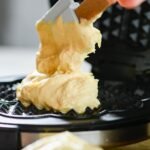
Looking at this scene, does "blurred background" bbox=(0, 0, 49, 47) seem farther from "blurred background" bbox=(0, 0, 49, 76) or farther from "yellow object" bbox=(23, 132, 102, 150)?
"yellow object" bbox=(23, 132, 102, 150)

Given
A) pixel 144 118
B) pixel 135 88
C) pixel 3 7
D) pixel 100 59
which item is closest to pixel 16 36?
pixel 3 7

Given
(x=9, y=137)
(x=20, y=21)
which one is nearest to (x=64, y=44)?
(x=9, y=137)

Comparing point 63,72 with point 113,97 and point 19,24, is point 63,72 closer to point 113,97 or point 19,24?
point 113,97

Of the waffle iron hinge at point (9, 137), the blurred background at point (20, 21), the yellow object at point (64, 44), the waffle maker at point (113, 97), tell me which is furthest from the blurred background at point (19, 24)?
the waffle iron hinge at point (9, 137)

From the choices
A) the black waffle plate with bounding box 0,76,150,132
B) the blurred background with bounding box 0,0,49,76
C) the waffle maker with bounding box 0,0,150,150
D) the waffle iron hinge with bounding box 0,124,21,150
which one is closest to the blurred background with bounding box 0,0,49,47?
the blurred background with bounding box 0,0,49,76

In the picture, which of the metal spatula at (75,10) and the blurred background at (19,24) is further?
the blurred background at (19,24)

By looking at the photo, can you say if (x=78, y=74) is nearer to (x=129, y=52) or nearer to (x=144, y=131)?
(x=144, y=131)

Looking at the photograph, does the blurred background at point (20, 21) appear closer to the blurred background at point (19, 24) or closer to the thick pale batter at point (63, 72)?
the blurred background at point (19, 24)
